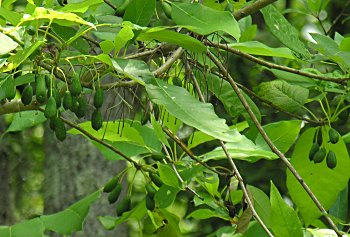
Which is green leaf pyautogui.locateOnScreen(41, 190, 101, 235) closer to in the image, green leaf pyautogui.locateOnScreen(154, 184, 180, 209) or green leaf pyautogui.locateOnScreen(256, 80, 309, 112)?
green leaf pyautogui.locateOnScreen(154, 184, 180, 209)

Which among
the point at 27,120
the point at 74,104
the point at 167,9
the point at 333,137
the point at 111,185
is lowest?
the point at 27,120

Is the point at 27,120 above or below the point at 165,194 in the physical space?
below

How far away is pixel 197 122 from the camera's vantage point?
4.45 ft

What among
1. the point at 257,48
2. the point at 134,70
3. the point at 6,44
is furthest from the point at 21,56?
the point at 257,48

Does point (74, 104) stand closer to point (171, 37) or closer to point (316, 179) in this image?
point (171, 37)

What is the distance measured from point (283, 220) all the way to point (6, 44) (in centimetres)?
55

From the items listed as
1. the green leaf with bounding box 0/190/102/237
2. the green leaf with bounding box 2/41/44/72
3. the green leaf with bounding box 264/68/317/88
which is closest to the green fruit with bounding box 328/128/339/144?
the green leaf with bounding box 264/68/317/88

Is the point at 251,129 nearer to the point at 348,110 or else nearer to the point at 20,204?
the point at 348,110

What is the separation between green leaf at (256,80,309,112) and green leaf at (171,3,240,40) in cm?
59

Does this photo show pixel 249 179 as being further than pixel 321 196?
Yes

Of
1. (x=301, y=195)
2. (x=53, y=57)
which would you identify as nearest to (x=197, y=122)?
(x=53, y=57)

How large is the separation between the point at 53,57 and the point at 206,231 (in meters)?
2.52

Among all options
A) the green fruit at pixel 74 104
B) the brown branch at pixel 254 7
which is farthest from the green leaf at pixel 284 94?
the green fruit at pixel 74 104

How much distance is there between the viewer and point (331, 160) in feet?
6.24
